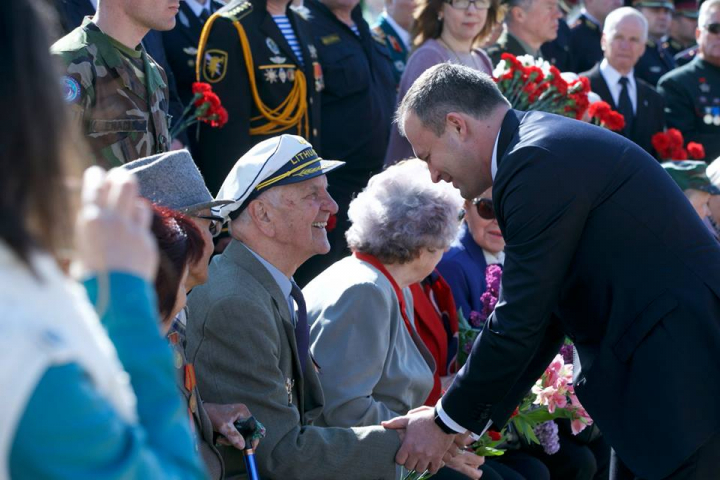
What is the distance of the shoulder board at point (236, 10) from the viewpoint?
18.8 feet

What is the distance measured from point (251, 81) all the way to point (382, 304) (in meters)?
2.12

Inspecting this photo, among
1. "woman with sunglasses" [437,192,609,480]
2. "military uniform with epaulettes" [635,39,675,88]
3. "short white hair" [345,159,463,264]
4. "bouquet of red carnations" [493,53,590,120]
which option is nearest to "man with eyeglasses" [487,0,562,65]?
"bouquet of red carnations" [493,53,590,120]

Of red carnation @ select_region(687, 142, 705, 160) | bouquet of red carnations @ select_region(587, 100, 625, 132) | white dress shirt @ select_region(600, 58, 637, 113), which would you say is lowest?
red carnation @ select_region(687, 142, 705, 160)

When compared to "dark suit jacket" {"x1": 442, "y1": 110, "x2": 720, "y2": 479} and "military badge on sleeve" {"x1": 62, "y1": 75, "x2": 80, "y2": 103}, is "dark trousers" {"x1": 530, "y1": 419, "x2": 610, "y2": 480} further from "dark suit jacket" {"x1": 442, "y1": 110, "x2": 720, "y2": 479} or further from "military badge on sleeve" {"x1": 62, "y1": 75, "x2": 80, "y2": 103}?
"military badge on sleeve" {"x1": 62, "y1": 75, "x2": 80, "y2": 103}

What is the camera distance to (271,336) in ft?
11.8

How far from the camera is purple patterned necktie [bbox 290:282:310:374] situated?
12.3 feet

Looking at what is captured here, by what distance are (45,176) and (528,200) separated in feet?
7.09

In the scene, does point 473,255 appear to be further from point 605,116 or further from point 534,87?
point 605,116

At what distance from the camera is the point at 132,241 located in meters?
1.43

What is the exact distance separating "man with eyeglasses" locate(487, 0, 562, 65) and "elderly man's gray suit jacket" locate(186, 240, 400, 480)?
4234 millimetres

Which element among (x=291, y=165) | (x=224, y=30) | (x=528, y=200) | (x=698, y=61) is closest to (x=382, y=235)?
(x=291, y=165)

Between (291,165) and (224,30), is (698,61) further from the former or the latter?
(291,165)

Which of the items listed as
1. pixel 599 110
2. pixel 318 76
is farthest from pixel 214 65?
pixel 599 110

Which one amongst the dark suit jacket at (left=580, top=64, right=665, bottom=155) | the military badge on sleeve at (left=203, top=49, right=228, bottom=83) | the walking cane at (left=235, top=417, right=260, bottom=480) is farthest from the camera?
the dark suit jacket at (left=580, top=64, right=665, bottom=155)
